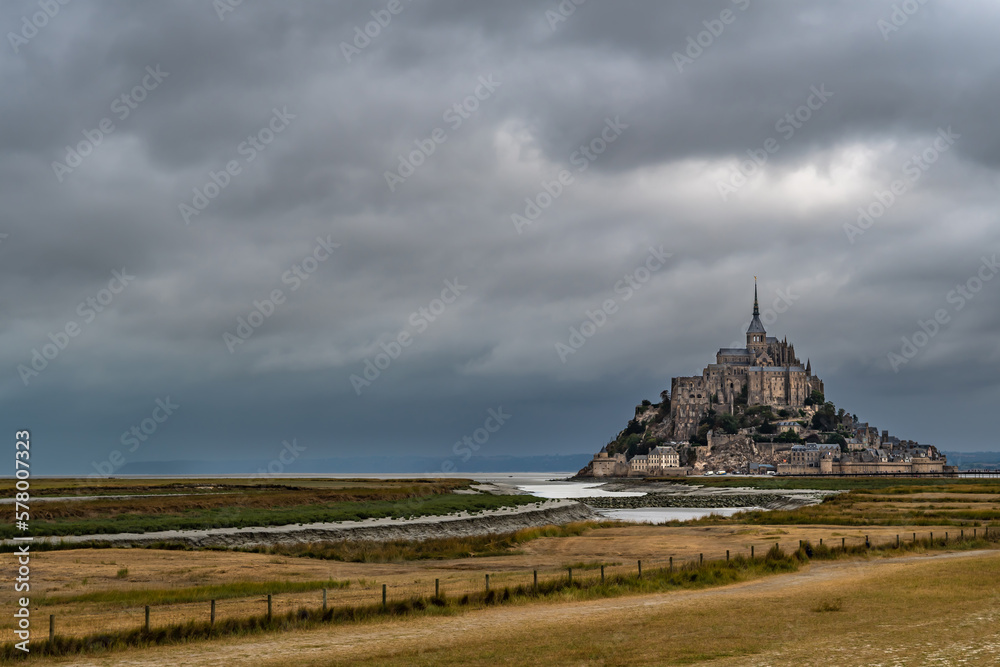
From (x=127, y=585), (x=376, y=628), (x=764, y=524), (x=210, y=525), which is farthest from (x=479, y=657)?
(x=764, y=524)

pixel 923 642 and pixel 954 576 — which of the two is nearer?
pixel 923 642

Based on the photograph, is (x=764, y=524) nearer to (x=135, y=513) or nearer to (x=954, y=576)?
(x=954, y=576)

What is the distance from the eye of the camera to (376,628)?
2152cm

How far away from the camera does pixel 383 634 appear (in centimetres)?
2067

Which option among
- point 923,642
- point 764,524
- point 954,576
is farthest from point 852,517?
point 923,642

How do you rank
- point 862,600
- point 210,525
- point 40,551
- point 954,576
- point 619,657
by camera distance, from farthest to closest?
point 210,525 < point 40,551 < point 954,576 < point 862,600 < point 619,657

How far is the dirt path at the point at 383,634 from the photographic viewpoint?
17.9 metres

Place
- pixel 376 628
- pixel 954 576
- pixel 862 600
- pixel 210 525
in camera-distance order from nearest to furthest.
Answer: pixel 376 628 → pixel 862 600 → pixel 954 576 → pixel 210 525

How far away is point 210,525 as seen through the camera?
162 feet

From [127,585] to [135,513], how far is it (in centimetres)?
3359

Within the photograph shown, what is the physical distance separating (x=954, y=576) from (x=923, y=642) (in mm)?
11347

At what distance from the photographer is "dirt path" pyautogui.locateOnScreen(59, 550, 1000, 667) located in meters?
17.9

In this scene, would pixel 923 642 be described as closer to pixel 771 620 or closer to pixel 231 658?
pixel 771 620

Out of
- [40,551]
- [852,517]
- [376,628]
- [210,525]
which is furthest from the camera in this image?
[852,517]
